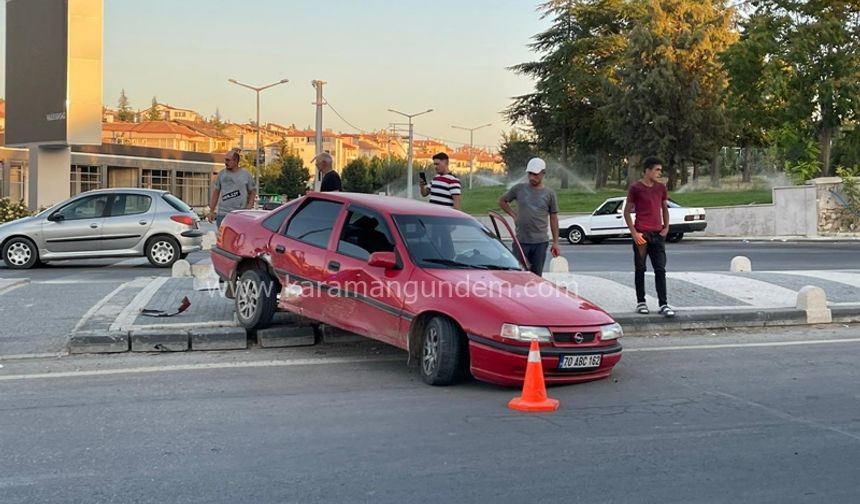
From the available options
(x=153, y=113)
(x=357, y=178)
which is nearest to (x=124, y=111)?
(x=153, y=113)

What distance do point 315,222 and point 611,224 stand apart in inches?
899

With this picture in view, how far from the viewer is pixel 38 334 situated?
28.5 feet

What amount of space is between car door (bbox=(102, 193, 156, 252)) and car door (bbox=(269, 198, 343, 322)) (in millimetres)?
8990

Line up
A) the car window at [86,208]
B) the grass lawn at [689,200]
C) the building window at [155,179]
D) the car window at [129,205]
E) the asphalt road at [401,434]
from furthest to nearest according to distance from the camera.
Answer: the building window at [155,179] → the grass lawn at [689,200] → the car window at [129,205] → the car window at [86,208] → the asphalt road at [401,434]

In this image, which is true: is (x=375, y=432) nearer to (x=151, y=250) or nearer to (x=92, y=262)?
(x=151, y=250)

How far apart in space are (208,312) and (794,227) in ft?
87.3

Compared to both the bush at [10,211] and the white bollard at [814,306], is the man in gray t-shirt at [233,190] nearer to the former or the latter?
the white bollard at [814,306]

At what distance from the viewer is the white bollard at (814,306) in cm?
1053

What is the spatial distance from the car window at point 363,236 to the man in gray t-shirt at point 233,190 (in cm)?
480

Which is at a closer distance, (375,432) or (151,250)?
(375,432)

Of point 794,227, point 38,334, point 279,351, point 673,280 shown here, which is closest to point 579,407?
point 279,351

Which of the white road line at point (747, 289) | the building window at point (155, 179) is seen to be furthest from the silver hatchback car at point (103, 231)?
the building window at point (155, 179)

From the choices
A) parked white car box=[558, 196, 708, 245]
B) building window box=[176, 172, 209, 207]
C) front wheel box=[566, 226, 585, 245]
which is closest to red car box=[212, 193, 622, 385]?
parked white car box=[558, 196, 708, 245]

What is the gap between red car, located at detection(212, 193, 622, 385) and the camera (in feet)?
21.8
